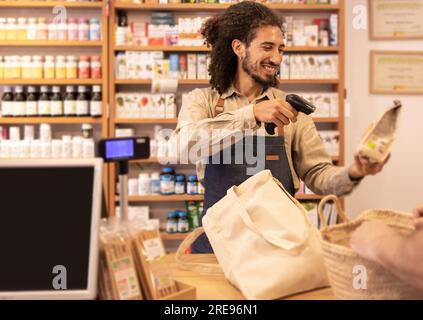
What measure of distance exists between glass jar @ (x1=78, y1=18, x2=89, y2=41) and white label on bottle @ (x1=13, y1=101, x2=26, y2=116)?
0.78 m

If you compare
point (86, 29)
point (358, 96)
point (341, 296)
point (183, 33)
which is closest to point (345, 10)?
point (358, 96)

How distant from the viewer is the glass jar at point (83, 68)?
4316 mm

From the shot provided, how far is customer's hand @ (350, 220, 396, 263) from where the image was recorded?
41.5 inches

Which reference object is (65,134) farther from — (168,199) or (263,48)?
(263,48)

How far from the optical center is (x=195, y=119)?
2.24 m

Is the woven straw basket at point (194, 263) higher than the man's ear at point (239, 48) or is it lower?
lower

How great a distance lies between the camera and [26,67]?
4.30m

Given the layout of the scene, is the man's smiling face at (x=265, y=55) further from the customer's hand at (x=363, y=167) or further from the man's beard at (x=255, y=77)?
the customer's hand at (x=363, y=167)

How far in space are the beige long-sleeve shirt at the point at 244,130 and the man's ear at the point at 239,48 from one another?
0.55 ft

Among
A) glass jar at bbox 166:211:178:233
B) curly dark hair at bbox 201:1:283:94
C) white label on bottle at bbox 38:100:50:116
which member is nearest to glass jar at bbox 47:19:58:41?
white label on bottle at bbox 38:100:50:116

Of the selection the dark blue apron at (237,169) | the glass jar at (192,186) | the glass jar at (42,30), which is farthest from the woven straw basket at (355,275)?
the glass jar at (42,30)

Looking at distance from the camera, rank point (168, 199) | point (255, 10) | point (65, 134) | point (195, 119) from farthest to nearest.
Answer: point (65, 134) < point (168, 199) < point (255, 10) < point (195, 119)

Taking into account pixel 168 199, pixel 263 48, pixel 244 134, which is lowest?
pixel 168 199
